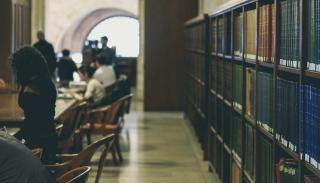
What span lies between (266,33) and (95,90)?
19.0 ft

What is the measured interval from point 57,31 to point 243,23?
749 inches

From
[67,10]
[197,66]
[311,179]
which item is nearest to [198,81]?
[197,66]

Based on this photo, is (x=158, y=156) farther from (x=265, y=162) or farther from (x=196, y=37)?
(x=265, y=162)

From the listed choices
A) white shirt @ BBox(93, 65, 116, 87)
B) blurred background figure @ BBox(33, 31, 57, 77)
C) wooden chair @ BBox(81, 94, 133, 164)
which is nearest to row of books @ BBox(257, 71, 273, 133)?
wooden chair @ BBox(81, 94, 133, 164)

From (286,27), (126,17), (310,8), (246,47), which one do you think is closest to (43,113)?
(246,47)

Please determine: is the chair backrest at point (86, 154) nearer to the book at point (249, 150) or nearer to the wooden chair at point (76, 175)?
the wooden chair at point (76, 175)

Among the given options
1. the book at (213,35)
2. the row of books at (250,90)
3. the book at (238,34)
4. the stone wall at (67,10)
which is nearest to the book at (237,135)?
the row of books at (250,90)

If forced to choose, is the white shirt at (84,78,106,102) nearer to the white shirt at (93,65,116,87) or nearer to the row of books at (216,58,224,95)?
the white shirt at (93,65,116,87)

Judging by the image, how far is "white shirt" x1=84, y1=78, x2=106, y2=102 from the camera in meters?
9.74

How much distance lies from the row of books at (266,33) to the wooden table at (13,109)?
2.42 meters

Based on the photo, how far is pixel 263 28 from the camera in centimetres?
434

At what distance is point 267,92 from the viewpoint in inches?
165

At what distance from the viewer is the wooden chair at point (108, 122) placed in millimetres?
8586

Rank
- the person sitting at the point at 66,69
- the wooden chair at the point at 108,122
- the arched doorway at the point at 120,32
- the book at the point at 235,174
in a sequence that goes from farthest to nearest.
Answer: the arched doorway at the point at 120,32 < the person sitting at the point at 66,69 < the wooden chair at the point at 108,122 < the book at the point at 235,174
